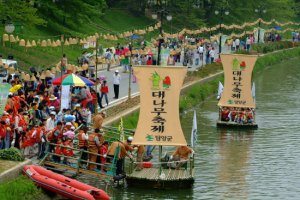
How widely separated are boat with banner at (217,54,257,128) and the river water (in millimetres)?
735

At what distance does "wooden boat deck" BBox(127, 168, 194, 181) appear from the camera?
27938mm

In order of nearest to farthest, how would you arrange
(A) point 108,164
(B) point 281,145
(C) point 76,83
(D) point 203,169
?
(A) point 108,164 < (D) point 203,169 < (C) point 76,83 < (B) point 281,145

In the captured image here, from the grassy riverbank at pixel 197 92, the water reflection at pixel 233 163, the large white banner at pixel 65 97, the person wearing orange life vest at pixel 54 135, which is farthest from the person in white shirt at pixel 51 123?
the grassy riverbank at pixel 197 92

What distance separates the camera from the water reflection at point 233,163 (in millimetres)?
29266

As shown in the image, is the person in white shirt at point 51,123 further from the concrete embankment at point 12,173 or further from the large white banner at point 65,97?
the large white banner at point 65,97

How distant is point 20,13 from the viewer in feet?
171

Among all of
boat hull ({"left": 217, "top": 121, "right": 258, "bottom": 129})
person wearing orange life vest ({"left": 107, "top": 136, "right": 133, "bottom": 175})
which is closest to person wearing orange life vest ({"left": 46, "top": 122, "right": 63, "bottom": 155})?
person wearing orange life vest ({"left": 107, "top": 136, "right": 133, "bottom": 175})

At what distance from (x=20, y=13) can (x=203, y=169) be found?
905 inches

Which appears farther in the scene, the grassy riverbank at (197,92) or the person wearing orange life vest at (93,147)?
the grassy riverbank at (197,92)

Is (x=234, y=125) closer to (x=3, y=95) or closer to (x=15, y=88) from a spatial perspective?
(x=15, y=88)

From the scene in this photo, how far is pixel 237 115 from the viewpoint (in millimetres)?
43031

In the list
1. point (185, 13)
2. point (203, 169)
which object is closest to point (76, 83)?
point (203, 169)

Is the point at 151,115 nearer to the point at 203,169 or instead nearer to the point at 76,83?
the point at 203,169

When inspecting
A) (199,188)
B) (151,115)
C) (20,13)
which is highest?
(20,13)
